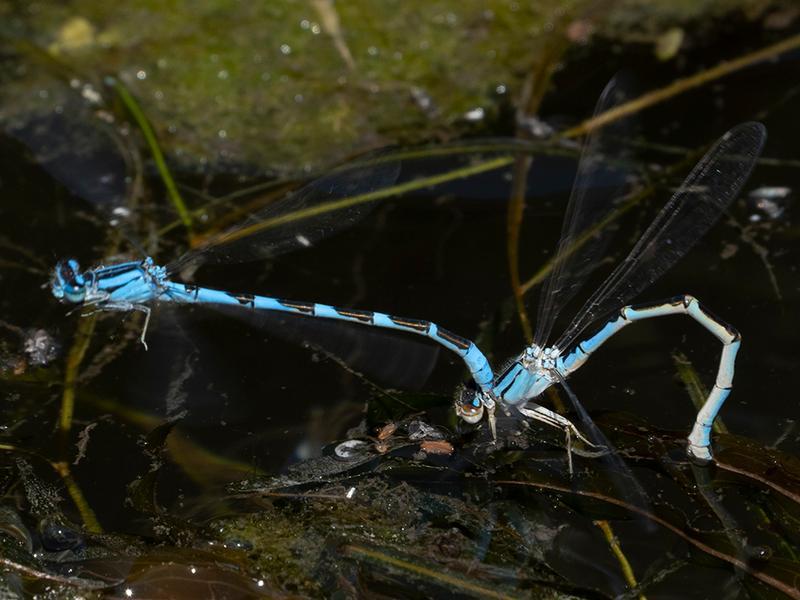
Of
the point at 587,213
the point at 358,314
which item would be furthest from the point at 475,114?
the point at 358,314

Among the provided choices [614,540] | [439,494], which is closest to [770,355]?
[614,540]

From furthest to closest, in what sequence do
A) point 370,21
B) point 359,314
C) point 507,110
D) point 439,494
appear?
point 370,21, point 507,110, point 359,314, point 439,494

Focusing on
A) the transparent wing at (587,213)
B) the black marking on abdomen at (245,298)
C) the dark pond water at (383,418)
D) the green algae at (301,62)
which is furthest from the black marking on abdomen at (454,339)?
the green algae at (301,62)

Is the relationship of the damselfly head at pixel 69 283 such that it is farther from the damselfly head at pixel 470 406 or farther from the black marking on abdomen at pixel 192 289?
the damselfly head at pixel 470 406

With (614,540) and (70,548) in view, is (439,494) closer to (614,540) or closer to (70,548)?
(614,540)

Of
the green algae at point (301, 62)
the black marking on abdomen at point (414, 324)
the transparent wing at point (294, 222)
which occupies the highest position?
the green algae at point (301, 62)

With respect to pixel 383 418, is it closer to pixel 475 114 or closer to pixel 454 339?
pixel 454 339
